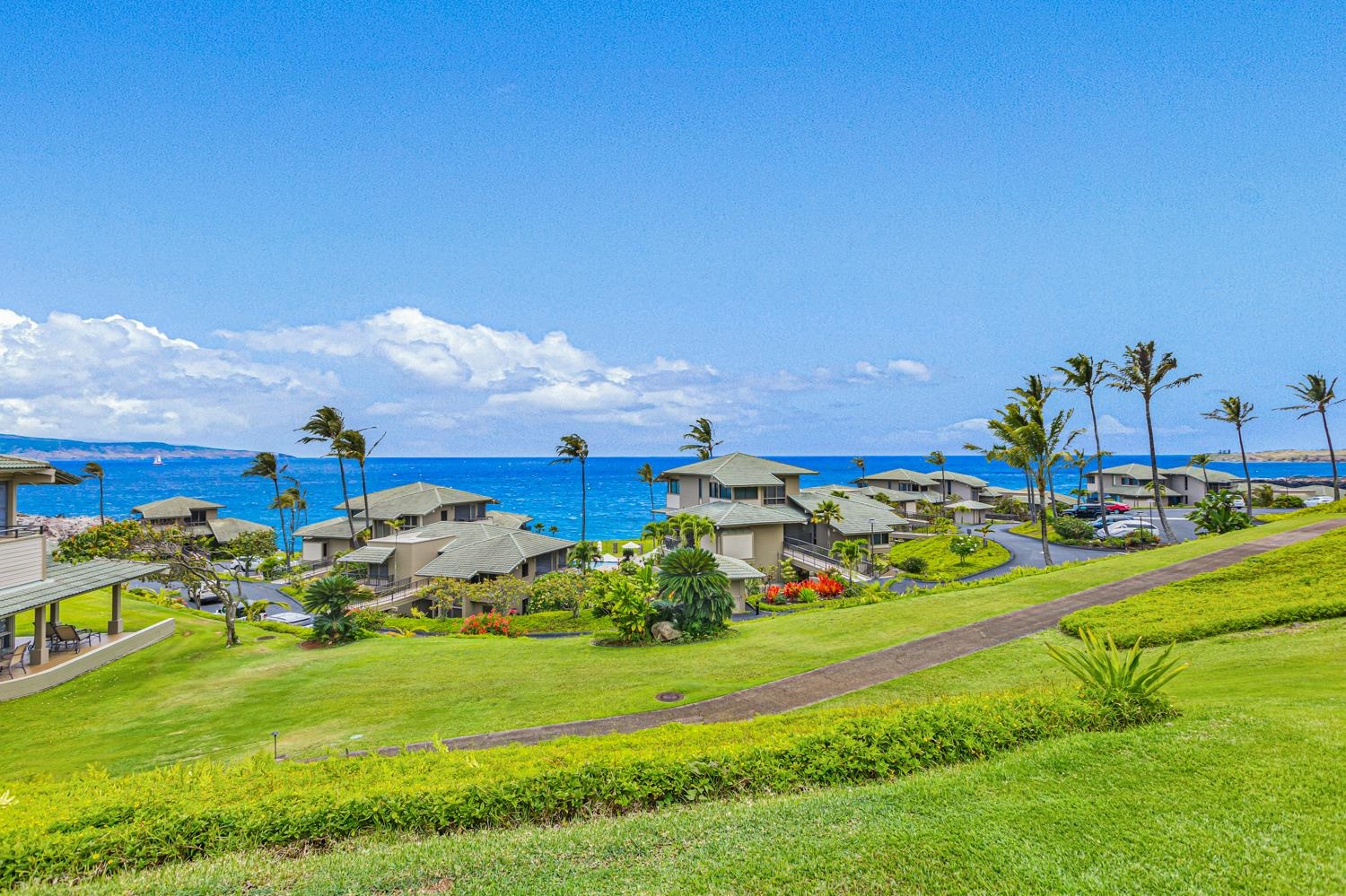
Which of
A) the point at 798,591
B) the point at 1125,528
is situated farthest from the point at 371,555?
the point at 1125,528

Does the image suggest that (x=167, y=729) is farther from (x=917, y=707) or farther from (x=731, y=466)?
(x=731, y=466)

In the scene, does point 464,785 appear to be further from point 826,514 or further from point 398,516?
point 398,516

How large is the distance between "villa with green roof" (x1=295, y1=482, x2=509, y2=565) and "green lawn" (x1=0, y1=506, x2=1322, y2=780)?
27537 mm

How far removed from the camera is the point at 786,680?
1566 centimetres

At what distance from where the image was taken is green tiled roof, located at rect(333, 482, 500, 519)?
53.2 metres

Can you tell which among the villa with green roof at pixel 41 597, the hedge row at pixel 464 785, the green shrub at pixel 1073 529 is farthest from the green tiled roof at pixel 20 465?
the green shrub at pixel 1073 529

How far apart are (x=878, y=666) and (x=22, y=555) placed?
81.3ft

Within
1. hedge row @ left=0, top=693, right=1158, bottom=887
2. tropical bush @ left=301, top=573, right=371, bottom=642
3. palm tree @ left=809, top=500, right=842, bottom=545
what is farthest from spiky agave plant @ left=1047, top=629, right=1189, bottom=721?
palm tree @ left=809, top=500, right=842, bottom=545

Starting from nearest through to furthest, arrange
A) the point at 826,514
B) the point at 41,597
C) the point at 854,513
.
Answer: the point at 41,597
the point at 826,514
the point at 854,513

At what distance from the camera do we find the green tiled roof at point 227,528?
6362 cm

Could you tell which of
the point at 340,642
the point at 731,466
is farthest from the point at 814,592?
the point at 340,642

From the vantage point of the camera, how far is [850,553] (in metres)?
42.1

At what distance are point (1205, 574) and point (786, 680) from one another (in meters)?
14.0

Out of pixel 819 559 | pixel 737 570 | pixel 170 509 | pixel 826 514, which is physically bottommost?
pixel 819 559
